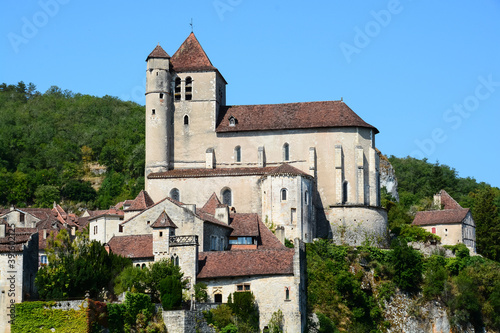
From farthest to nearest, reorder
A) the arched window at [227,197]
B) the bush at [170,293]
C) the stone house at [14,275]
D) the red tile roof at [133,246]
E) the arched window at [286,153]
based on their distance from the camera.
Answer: the arched window at [286,153]
the arched window at [227,197]
the red tile roof at [133,246]
the bush at [170,293]
the stone house at [14,275]

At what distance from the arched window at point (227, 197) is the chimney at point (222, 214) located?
29.3 feet

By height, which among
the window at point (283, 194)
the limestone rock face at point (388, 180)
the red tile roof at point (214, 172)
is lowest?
the window at point (283, 194)

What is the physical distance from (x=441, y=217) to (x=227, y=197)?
22761 millimetres

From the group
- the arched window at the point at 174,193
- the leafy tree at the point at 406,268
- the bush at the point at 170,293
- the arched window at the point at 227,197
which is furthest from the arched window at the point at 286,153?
the bush at the point at 170,293

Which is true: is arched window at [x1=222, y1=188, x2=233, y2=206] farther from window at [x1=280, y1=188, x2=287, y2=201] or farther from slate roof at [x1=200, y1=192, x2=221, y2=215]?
window at [x1=280, y1=188, x2=287, y2=201]

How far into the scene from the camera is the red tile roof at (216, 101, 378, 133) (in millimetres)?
80350

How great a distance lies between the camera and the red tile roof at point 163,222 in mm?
59559

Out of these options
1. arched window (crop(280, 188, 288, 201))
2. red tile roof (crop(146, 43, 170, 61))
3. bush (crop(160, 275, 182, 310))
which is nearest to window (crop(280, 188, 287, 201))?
→ arched window (crop(280, 188, 288, 201))

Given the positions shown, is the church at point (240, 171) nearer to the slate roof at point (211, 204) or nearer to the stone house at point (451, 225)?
the slate roof at point (211, 204)

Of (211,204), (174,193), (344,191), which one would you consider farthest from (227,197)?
(344,191)

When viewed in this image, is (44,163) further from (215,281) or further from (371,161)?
(215,281)

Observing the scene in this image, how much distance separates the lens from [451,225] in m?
84.8

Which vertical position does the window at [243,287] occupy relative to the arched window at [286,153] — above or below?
below

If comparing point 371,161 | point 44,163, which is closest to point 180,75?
point 371,161
